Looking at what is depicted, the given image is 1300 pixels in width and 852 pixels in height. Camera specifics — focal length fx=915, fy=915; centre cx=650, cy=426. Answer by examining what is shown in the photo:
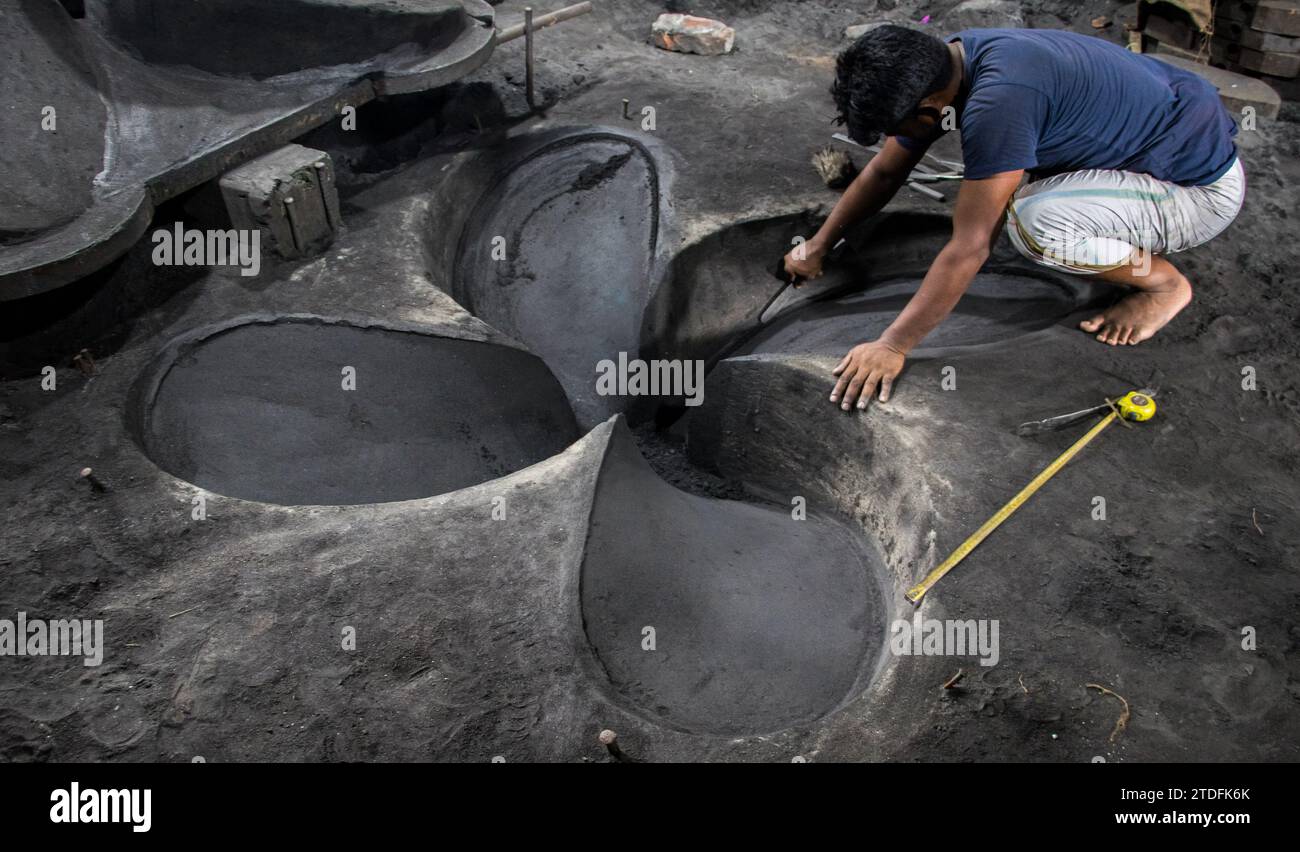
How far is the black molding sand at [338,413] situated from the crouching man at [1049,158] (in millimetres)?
1330

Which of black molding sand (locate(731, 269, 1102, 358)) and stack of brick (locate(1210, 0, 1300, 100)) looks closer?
black molding sand (locate(731, 269, 1102, 358))

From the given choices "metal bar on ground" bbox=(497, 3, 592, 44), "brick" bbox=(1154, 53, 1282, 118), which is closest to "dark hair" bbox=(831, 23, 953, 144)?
"brick" bbox=(1154, 53, 1282, 118)

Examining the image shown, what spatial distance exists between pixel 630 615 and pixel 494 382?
146 centimetres

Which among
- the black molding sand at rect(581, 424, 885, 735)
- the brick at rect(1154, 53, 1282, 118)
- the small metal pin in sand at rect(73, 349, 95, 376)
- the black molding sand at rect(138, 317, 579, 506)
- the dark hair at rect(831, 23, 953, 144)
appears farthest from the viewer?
the brick at rect(1154, 53, 1282, 118)

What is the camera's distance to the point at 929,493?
9.16 feet

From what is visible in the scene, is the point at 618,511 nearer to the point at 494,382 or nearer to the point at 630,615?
the point at 630,615

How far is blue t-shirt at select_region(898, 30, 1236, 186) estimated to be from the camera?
9.14 ft

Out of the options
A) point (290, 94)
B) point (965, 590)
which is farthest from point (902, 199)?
point (290, 94)

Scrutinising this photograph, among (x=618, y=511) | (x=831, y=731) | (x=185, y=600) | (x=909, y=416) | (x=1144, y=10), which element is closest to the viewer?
(x=831, y=731)

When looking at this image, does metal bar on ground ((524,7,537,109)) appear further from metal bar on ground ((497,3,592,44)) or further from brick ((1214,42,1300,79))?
brick ((1214,42,1300,79))

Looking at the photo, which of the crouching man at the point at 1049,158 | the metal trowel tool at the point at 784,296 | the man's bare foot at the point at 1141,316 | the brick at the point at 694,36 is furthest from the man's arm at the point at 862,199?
the brick at the point at 694,36

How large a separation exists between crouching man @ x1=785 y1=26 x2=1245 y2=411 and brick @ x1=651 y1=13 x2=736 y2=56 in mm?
2723

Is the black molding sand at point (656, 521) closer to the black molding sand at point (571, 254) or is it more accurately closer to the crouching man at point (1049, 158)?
the black molding sand at point (571, 254)

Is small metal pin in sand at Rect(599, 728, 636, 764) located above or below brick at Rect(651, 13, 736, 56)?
below
